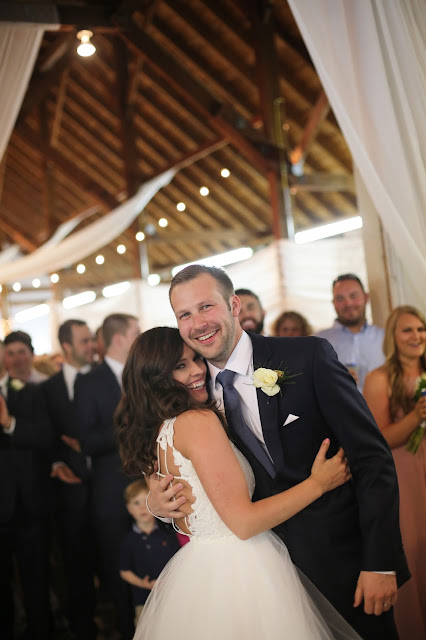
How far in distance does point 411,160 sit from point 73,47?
23.7 ft

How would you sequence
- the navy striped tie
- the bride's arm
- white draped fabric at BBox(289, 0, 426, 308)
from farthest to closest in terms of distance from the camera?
white draped fabric at BBox(289, 0, 426, 308) < the navy striped tie < the bride's arm

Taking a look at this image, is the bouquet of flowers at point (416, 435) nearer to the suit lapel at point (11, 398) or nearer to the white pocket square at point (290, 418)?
the white pocket square at point (290, 418)

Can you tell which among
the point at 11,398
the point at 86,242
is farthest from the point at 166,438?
the point at 86,242

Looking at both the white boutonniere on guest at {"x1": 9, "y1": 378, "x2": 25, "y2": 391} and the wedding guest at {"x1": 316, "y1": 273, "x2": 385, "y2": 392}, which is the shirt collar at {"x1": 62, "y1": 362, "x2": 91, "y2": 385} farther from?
the wedding guest at {"x1": 316, "y1": 273, "x2": 385, "y2": 392}

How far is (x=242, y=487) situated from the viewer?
6.16 ft

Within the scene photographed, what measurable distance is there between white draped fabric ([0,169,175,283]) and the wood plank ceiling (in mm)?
1161

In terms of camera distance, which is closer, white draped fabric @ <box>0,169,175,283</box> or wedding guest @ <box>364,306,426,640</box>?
wedding guest @ <box>364,306,426,640</box>

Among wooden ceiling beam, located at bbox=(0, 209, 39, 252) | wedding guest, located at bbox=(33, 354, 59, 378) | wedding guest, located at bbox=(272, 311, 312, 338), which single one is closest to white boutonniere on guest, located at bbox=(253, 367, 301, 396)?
wedding guest, located at bbox=(272, 311, 312, 338)

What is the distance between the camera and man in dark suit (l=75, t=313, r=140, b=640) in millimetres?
3699

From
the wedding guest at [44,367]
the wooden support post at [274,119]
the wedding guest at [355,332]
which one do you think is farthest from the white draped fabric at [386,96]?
the wooden support post at [274,119]

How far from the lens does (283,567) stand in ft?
6.44

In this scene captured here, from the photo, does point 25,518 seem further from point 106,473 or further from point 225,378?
point 225,378

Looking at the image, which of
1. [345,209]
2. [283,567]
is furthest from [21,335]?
[345,209]

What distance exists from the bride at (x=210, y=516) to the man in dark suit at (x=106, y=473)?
159cm
